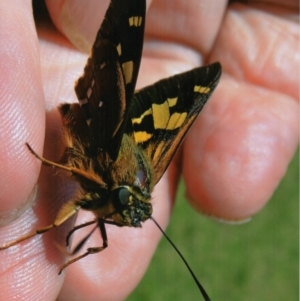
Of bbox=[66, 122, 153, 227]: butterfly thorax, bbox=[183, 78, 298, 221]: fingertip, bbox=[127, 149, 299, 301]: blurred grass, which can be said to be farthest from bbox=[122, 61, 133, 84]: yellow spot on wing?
bbox=[127, 149, 299, 301]: blurred grass

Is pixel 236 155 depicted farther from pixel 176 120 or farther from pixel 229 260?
pixel 229 260

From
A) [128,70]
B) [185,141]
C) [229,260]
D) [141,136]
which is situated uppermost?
[128,70]

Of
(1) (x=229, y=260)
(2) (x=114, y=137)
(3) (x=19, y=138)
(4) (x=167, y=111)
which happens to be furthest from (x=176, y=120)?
(1) (x=229, y=260)

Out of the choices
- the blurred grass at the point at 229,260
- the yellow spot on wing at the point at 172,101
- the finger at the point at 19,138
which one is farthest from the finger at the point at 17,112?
the blurred grass at the point at 229,260

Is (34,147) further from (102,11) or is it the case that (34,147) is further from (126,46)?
(102,11)

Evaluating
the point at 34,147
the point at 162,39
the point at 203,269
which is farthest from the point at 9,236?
the point at 203,269

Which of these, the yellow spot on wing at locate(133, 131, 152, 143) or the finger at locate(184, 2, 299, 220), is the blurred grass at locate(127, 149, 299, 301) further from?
the yellow spot on wing at locate(133, 131, 152, 143)
